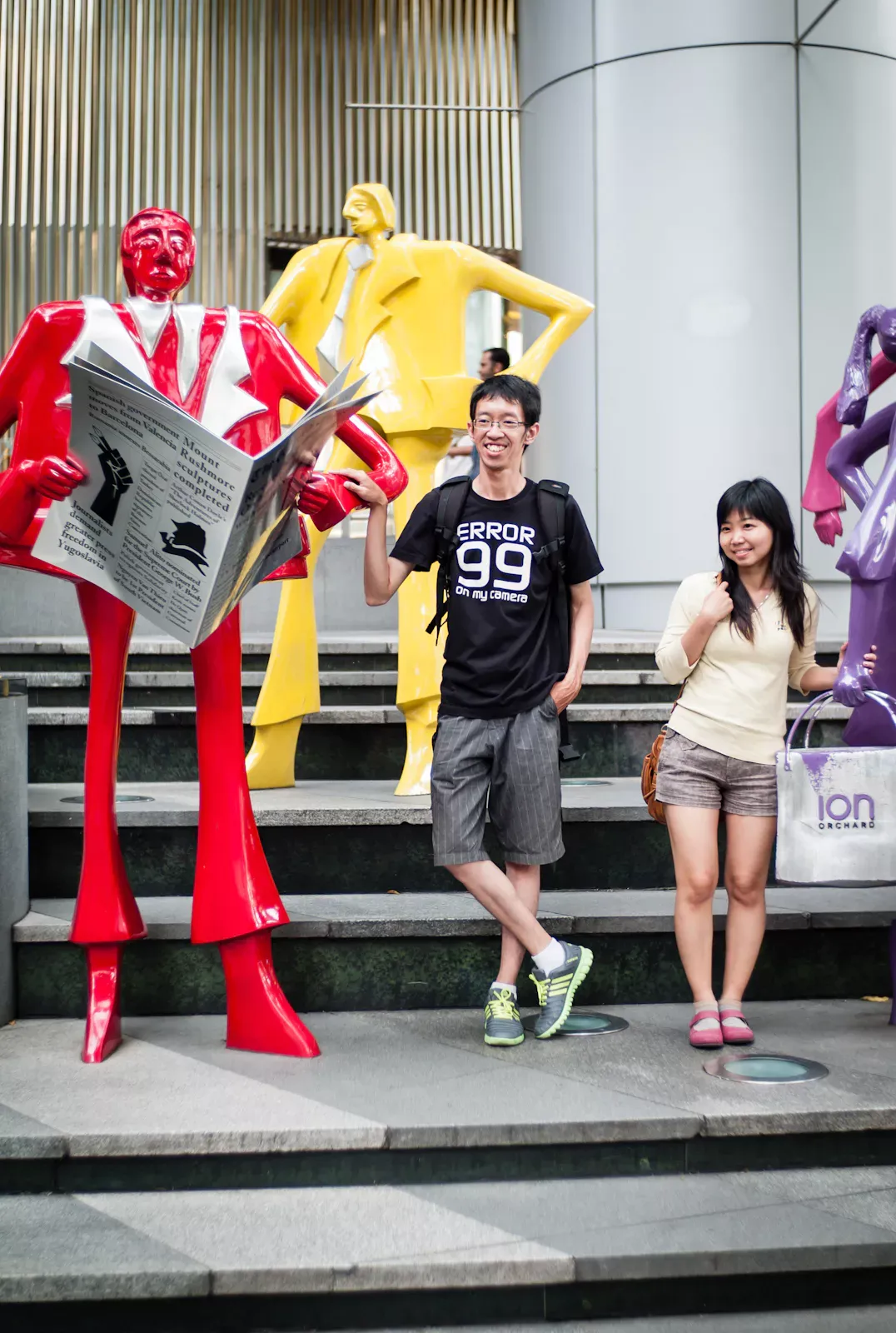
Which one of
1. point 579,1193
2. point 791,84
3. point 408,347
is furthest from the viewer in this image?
point 791,84

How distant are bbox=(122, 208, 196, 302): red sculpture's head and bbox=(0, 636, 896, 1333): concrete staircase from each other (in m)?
1.56

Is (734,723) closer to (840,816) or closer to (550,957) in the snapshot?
(840,816)

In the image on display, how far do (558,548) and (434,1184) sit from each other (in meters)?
1.51

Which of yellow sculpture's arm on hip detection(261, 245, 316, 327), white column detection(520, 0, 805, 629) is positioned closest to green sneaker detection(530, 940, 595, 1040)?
yellow sculpture's arm on hip detection(261, 245, 316, 327)

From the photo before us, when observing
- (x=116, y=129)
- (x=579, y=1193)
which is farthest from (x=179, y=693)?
(x=116, y=129)

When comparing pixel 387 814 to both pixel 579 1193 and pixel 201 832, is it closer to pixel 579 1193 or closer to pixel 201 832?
pixel 201 832

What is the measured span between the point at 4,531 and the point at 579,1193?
1951 millimetres

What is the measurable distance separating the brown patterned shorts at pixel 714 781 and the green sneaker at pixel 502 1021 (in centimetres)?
64

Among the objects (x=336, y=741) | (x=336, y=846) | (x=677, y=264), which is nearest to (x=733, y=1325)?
(x=336, y=846)

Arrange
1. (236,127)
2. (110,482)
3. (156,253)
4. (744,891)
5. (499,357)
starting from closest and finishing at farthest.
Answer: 1. (110,482)
2. (156,253)
3. (744,891)
4. (499,357)
5. (236,127)

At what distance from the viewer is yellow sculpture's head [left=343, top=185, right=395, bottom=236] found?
4.71 m

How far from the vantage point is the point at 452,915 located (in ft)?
12.3

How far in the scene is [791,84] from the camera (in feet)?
25.5

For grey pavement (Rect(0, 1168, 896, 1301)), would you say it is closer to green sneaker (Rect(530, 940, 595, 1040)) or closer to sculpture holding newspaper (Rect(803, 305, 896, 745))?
green sneaker (Rect(530, 940, 595, 1040))
